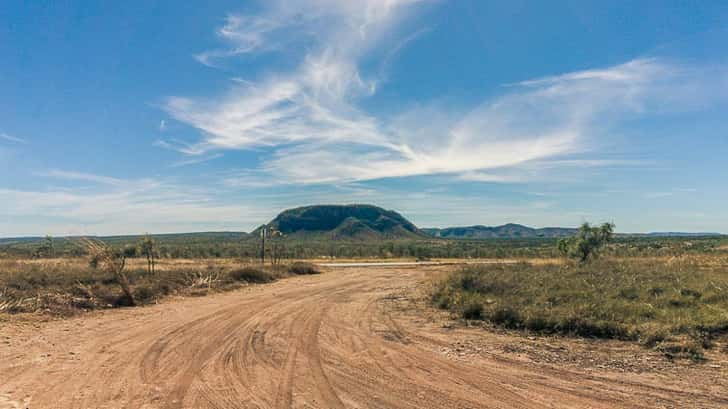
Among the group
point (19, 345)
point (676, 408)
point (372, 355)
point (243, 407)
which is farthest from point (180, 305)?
point (676, 408)

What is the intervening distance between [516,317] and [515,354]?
2988 millimetres

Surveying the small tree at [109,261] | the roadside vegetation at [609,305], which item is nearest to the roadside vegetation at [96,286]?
the small tree at [109,261]

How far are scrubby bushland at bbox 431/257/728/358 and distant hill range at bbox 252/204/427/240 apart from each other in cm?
14029

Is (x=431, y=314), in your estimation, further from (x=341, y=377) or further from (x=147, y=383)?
(x=147, y=383)

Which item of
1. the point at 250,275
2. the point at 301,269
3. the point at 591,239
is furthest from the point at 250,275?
the point at 591,239

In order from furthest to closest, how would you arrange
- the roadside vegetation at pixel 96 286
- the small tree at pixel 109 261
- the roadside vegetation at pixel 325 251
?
the roadside vegetation at pixel 325 251 < the small tree at pixel 109 261 < the roadside vegetation at pixel 96 286

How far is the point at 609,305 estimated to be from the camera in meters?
12.4

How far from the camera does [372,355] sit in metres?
8.95

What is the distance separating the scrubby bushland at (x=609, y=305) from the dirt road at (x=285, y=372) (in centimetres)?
194

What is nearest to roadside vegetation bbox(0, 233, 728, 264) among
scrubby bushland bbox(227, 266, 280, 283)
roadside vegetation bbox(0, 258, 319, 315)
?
roadside vegetation bbox(0, 258, 319, 315)

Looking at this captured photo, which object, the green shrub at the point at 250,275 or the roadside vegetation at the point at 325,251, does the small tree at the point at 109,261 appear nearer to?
the roadside vegetation at the point at 325,251

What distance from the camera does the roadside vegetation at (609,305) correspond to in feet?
33.0

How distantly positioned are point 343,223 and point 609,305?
536 ft

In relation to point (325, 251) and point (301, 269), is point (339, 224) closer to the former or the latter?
point (325, 251)
